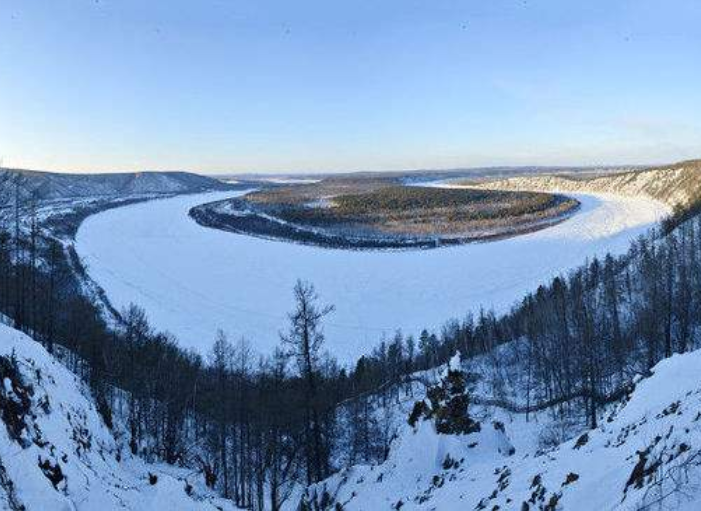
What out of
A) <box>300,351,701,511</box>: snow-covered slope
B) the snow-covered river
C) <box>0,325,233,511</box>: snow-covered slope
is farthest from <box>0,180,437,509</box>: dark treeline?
the snow-covered river

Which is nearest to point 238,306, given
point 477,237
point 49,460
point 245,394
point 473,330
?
point 473,330

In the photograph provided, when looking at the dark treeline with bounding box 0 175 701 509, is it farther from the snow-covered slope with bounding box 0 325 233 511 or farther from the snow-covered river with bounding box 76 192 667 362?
the snow-covered river with bounding box 76 192 667 362

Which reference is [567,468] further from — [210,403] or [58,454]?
[210,403]

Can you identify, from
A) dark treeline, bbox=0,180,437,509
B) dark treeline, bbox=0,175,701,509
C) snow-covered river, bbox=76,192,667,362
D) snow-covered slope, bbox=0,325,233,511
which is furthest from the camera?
snow-covered river, bbox=76,192,667,362

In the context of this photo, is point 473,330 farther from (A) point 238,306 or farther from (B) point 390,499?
(B) point 390,499

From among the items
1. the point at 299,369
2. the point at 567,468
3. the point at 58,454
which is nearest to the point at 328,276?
the point at 299,369

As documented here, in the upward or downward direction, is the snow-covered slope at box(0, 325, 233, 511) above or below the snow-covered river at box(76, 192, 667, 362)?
above
